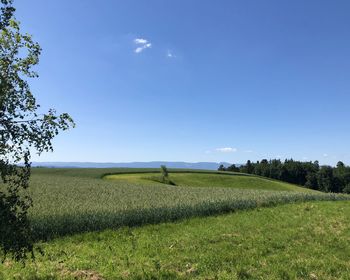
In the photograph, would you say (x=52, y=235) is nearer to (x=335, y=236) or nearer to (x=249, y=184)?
(x=335, y=236)

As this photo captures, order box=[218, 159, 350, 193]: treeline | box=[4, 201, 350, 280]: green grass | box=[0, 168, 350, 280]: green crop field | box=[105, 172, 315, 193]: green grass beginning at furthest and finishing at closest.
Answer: box=[218, 159, 350, 193]: treeline → box=[105, 172, 315, 193]: green grass → box=[0, 168, 350, 280]: green crop field → box=[4, 201, 350, 280]: green grass

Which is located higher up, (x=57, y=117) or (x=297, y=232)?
(x=57, y=117)

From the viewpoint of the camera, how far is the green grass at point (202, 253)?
11.3 m

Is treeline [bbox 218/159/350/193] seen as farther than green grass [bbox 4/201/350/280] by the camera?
Yes

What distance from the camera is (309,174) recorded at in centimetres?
13938

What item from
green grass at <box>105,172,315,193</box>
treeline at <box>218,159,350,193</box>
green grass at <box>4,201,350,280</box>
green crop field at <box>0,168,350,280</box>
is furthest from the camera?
treeline at <box>218,159,350,193</box>

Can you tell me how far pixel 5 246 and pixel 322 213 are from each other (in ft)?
76.4

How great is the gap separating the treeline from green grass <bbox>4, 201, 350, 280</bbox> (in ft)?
397

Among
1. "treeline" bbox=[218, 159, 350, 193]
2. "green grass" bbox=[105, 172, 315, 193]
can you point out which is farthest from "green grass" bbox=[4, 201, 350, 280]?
"treeline" bbox=[218, 159, 350, 193]

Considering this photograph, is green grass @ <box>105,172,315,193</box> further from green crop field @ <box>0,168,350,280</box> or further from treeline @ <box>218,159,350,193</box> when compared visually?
treeline @ <box>218,159,350,193</box>

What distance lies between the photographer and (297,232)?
18.4 m

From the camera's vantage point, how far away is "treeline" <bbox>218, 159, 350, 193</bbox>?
134625 mm

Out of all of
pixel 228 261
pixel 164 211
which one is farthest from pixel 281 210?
pixel 228 261

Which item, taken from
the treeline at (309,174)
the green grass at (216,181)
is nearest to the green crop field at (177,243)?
the green grass at (216,181)
